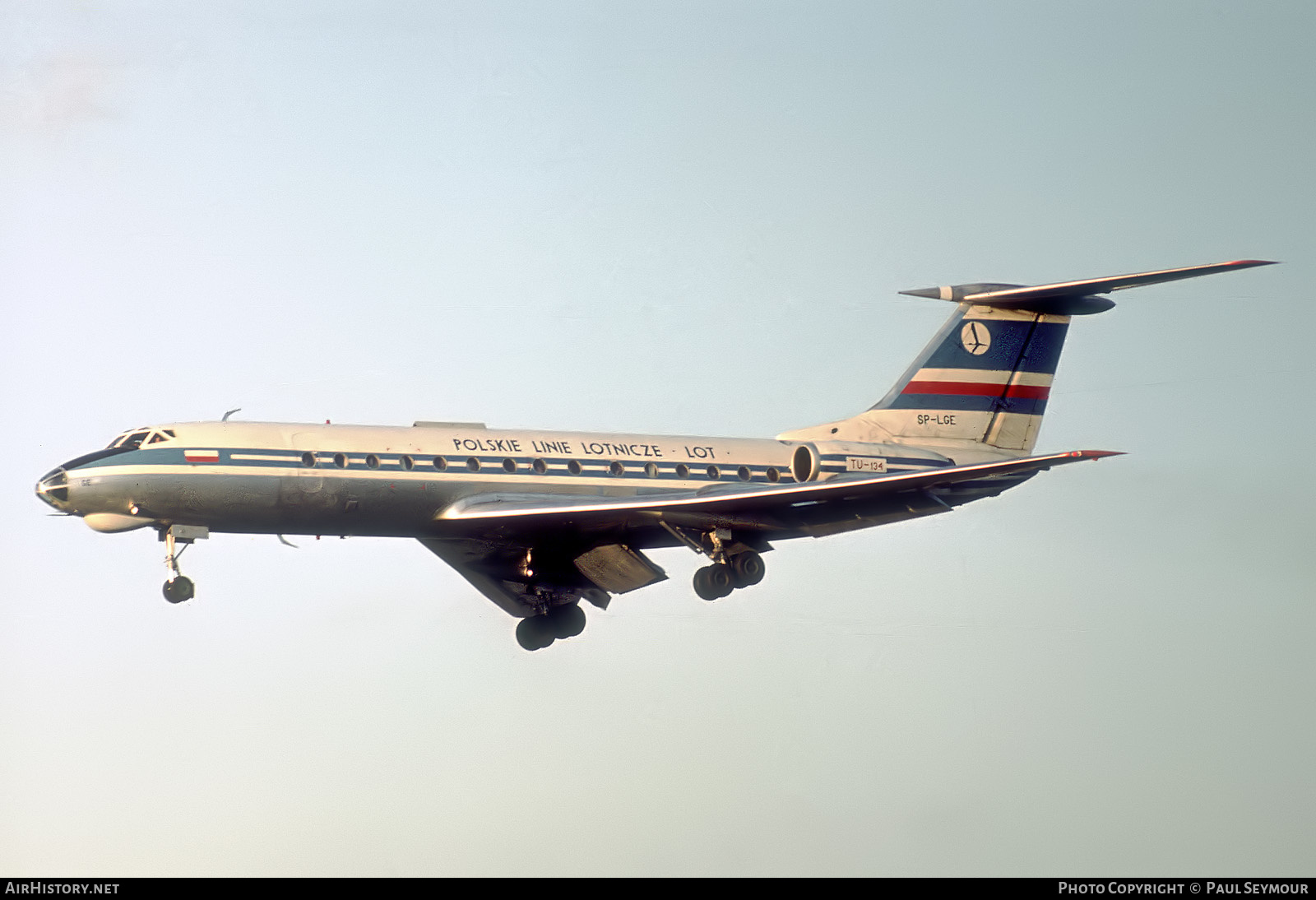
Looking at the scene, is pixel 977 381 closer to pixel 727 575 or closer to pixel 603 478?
pixel 727 575

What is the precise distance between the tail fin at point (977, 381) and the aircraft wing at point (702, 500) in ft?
18.2

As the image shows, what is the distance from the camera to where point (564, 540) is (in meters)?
41.8

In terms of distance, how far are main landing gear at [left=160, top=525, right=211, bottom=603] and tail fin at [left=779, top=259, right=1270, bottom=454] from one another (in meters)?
15.7

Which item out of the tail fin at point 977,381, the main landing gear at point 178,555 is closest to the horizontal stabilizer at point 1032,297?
the tail fin at point 977,381

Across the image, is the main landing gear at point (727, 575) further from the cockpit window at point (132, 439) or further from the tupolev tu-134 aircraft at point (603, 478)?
the cockpit window at point (132, 439)

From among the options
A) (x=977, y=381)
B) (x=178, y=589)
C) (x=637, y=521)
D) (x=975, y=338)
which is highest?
(x=975, y=338)

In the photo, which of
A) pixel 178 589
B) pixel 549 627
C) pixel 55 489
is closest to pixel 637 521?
pixel 549 627

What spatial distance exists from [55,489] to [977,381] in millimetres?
23016

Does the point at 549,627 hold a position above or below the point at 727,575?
above

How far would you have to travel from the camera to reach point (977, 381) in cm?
4581
